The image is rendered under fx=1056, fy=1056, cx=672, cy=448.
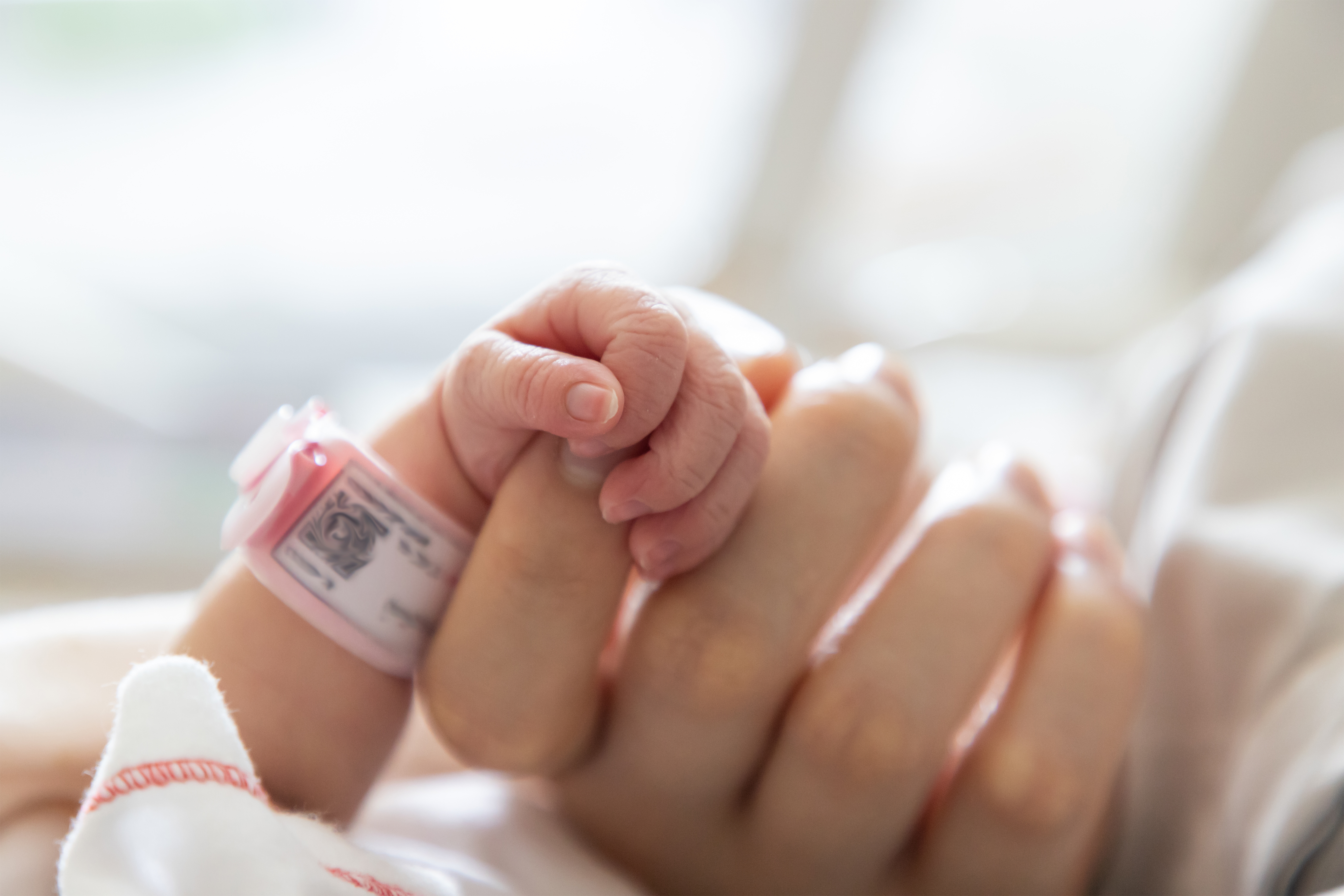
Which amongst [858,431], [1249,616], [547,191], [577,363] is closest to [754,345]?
[858,431]

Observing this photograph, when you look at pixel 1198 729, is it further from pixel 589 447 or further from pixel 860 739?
pixel 589 447

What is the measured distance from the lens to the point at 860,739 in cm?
53

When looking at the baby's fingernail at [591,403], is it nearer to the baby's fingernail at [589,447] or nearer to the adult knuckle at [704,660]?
the baby's fingernail at [589,447]

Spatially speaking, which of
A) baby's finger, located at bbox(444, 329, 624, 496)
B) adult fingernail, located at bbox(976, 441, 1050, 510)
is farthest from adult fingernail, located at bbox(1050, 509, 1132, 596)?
baby's finger, located at bbox(444, 329, 624, 496)

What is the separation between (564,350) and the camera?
500 millimetres

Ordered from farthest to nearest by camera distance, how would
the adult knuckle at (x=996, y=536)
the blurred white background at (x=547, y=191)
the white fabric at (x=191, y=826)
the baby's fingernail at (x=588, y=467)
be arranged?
→ the blurred white background at (x=547, y=191), the adult knuckle at (x=996, y=536), the baby's fingernail at (x=588, y=467), the white fabric at (x=191, y=826)

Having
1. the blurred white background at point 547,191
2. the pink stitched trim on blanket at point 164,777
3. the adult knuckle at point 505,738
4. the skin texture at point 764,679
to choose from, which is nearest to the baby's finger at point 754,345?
the skin texture at point 764,679

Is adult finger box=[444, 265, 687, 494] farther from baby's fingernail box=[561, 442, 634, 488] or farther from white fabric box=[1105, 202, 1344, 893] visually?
white fabric box=[1105, 202, 1344, 893]

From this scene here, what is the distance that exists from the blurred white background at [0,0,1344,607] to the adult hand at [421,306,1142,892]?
0.78 meters

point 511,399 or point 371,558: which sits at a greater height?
point 511,399

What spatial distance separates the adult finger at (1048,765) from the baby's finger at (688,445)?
23cm

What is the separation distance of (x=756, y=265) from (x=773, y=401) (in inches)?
53.3

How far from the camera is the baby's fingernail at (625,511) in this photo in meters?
0.47

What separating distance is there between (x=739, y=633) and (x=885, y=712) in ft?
0.28
